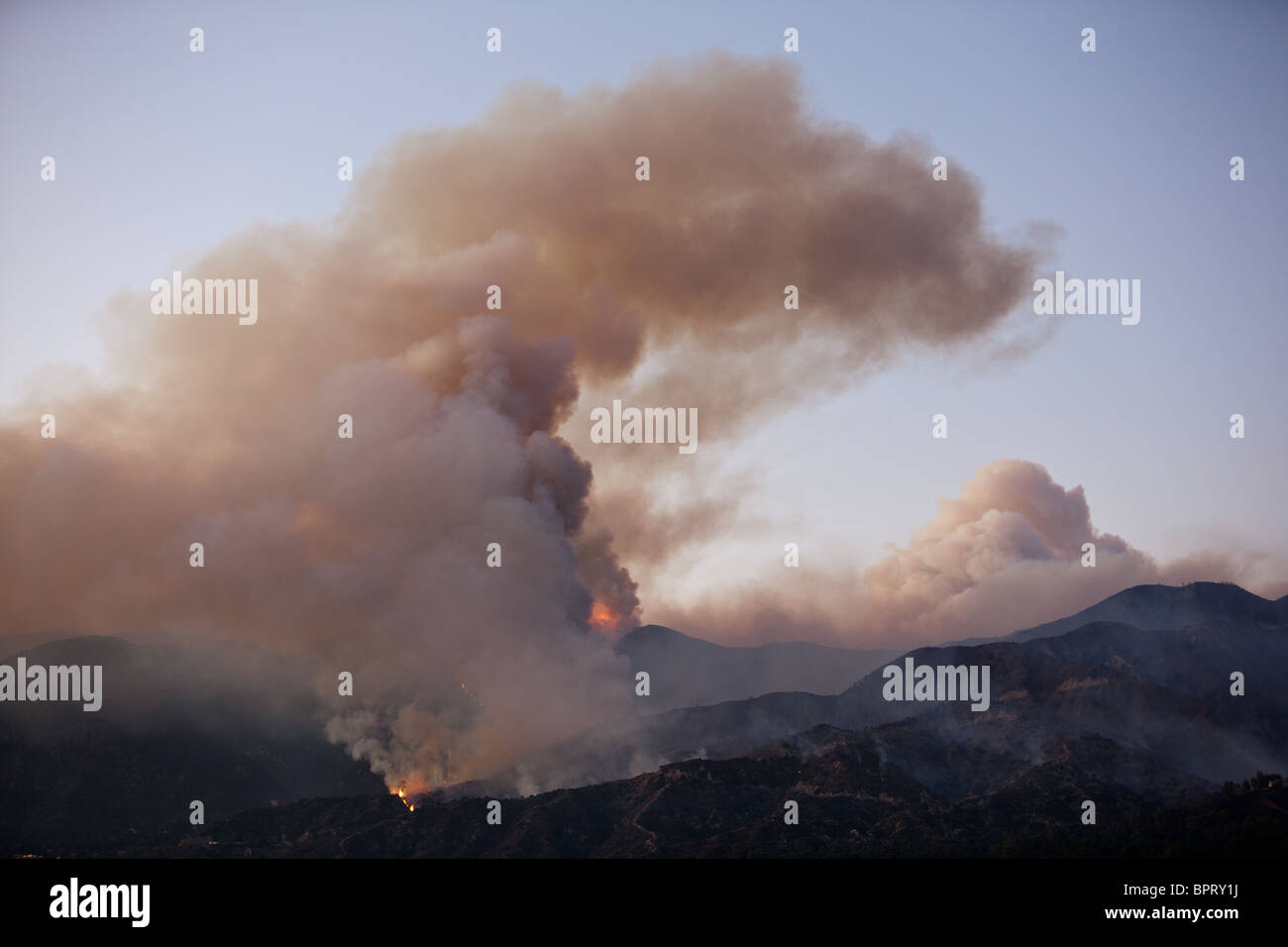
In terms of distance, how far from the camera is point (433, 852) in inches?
7864
